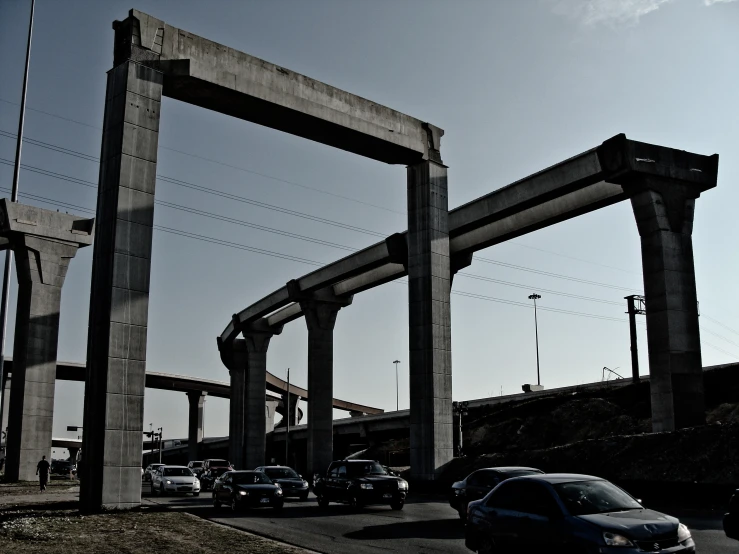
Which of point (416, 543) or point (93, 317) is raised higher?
point (93, 317)

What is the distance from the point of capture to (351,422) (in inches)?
4097

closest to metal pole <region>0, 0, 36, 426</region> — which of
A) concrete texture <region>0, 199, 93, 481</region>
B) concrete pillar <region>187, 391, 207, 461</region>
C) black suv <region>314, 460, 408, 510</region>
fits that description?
concrete texture <region>0, 199, 93, 481</region>

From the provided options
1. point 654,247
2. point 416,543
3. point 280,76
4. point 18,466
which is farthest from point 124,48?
point 18,466

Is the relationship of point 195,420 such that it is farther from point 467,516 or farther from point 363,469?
point 467,516

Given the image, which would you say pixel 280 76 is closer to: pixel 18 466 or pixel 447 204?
pixel 447 204

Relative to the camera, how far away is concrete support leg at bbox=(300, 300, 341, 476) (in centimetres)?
5909

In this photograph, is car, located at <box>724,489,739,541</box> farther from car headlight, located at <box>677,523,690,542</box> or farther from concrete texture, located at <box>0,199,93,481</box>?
concrete texture, located at <box>0,199,93,481</box>

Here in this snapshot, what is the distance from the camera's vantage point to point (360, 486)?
26.5m

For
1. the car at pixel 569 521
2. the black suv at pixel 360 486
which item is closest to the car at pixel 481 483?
the black suv at pixel 360 486

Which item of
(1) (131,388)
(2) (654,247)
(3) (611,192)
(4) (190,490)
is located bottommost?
(4) (190,490)

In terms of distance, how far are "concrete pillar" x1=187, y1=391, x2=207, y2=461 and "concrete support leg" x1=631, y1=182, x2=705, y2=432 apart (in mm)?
104218

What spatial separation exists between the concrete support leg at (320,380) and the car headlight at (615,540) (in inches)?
1943

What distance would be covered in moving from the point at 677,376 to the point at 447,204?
14089 millimetres

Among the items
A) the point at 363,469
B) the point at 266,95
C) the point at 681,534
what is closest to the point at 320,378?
the point at 266,95
